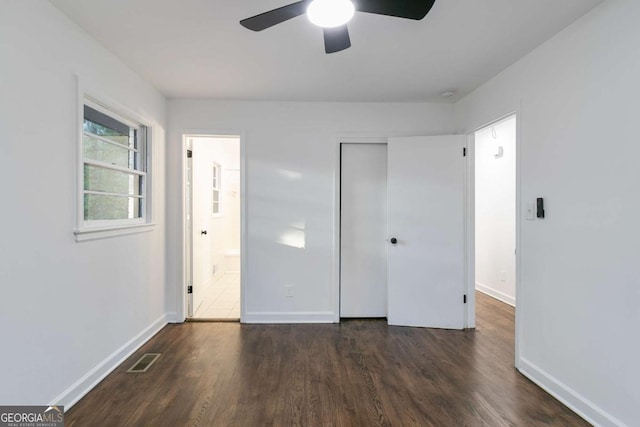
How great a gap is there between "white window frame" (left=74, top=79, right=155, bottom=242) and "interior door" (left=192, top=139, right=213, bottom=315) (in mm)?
588

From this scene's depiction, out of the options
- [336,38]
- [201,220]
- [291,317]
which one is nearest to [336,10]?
[336,38]

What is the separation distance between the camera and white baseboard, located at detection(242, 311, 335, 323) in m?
3.34

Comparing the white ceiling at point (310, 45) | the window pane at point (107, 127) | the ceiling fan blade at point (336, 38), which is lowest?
the window pane at point (107, 127)

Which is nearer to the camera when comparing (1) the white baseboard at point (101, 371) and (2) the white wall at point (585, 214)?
(2) the white wall at point (585, 214)

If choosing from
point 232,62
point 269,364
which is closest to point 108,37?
point 232,62

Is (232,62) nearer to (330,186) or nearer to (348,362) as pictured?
(330,186)

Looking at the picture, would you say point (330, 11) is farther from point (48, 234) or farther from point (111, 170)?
point (111, 170)

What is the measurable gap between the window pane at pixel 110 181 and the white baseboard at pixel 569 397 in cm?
342

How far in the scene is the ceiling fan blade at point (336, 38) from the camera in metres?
1.64

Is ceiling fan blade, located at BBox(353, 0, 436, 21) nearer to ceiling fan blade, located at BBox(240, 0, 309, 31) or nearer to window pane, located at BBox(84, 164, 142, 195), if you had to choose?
ceiling fan blade, located at BBox(240, 0, 309, 31)

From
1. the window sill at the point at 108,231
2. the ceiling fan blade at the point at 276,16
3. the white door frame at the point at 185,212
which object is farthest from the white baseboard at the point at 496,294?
the window sill at the point at 108,231

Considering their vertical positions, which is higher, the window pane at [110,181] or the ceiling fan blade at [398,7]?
the ceiling fan blade at [398,7]

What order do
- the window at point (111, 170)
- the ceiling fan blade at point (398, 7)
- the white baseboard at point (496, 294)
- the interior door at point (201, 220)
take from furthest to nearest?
the white baseboard at point (496, 294), the interior door at point (201, 220), the window at point (111, 170), the ceiling fan blade at point (398, 7)

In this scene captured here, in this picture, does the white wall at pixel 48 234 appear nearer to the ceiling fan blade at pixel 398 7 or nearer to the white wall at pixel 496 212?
the ceiling fan blade at pixel 398 7
